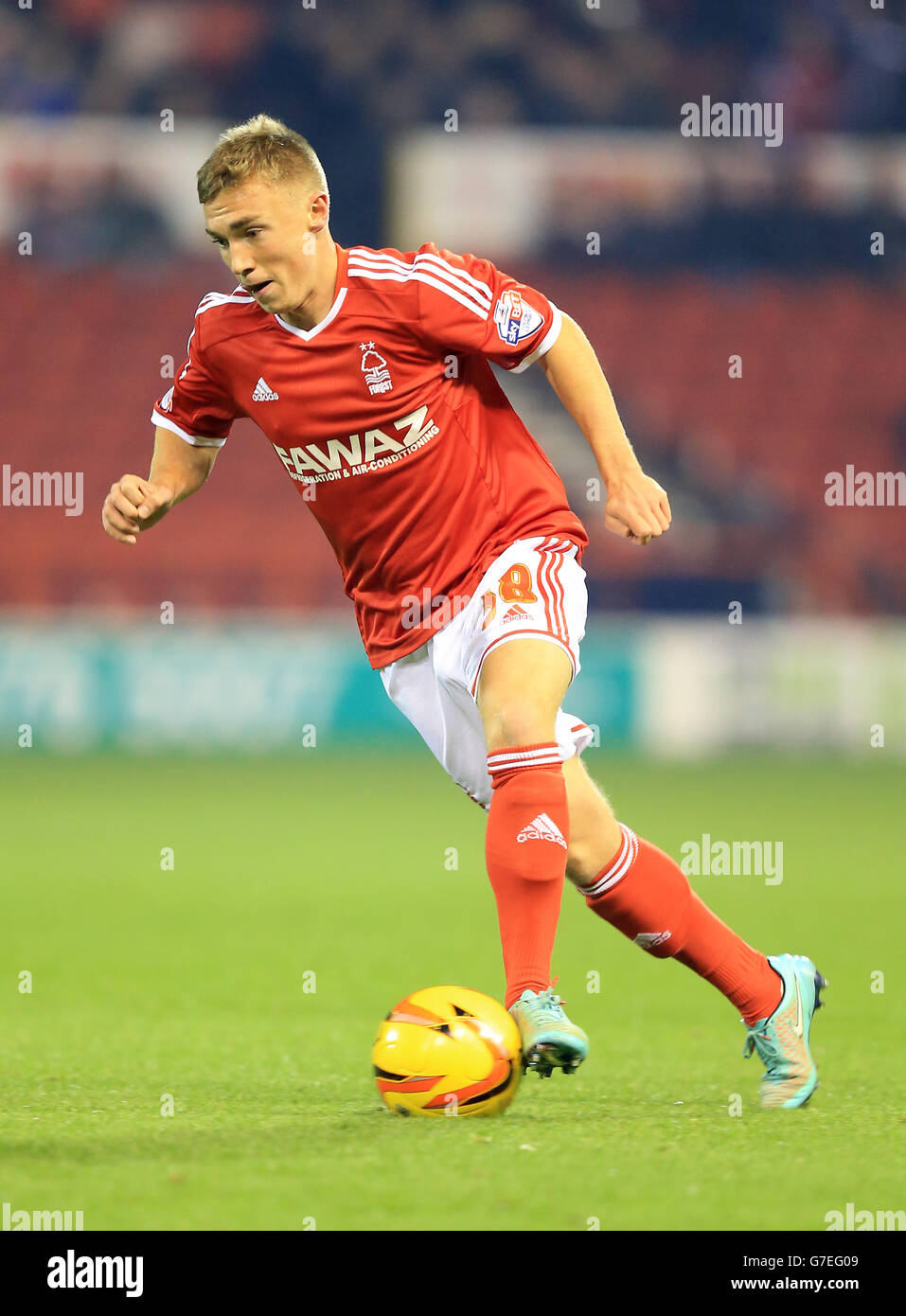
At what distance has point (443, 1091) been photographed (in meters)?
3.42

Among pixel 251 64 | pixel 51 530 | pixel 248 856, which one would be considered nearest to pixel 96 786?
pixel 248 856

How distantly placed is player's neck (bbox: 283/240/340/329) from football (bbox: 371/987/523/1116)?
1453 millimetres

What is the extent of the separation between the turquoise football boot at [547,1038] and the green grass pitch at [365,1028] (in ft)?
0.41

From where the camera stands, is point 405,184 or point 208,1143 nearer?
point 208,1143

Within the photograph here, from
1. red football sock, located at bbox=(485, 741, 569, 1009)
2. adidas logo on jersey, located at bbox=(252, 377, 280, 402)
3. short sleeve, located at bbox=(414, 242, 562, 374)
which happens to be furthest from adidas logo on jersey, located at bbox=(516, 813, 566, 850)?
adidas logo on jersey, located at bbox=(252, 377, 280, 402)

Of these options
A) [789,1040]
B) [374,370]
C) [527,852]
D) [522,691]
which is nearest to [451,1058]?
[527,852]

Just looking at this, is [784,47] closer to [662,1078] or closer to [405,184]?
[405,184]

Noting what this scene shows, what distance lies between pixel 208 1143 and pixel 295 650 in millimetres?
13302

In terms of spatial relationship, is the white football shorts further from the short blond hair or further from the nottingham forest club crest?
the short blond hair

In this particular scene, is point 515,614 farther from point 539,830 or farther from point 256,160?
point 256,160

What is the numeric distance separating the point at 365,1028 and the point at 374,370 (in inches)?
76.2

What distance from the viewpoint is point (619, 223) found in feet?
78.3

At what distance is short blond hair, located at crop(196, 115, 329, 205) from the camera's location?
3.65 m

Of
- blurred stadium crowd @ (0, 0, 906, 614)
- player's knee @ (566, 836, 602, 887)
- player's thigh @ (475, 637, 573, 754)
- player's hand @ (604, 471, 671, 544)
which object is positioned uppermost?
blurred stadium crowd @ (0, 0, 906, 614)
